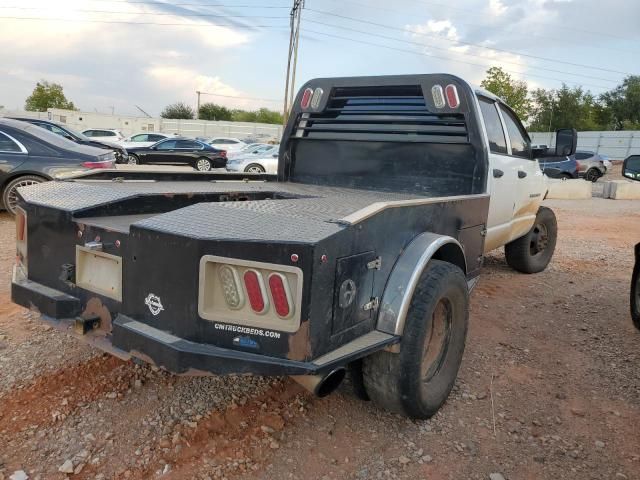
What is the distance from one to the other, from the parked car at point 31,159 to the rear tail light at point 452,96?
6.03m

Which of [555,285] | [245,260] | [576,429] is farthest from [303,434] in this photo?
[555,285]

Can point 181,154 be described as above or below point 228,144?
below

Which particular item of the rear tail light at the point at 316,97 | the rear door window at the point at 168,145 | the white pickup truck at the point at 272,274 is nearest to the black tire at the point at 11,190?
the white pickup truck at the point at 272,274

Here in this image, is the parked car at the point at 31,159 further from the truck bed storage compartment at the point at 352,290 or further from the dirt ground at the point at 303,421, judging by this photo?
the truck bed storage compartment at the point at 352,290

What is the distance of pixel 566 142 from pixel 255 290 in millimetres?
4025

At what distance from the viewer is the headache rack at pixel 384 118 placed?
428 centimetres

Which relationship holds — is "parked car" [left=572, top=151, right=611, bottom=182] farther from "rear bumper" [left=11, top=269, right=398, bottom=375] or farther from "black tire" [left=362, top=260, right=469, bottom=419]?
"rear bumper" [left=11, top=269, right=398, bottom=375]

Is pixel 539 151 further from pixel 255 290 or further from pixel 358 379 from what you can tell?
pixel 255 290

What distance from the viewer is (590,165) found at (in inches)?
1022

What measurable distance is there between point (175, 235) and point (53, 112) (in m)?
52.6

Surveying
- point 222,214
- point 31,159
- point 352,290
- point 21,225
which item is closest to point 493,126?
point 352,290

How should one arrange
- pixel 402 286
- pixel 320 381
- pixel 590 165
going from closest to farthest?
pixel 320 381 → pixel 402 286 → pixel 590 165

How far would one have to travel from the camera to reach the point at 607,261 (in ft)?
24.6

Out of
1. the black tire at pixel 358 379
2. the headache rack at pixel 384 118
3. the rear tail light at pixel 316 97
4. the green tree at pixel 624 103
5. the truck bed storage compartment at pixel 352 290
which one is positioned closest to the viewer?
the truck bed storage compartment at pixel 352 290
